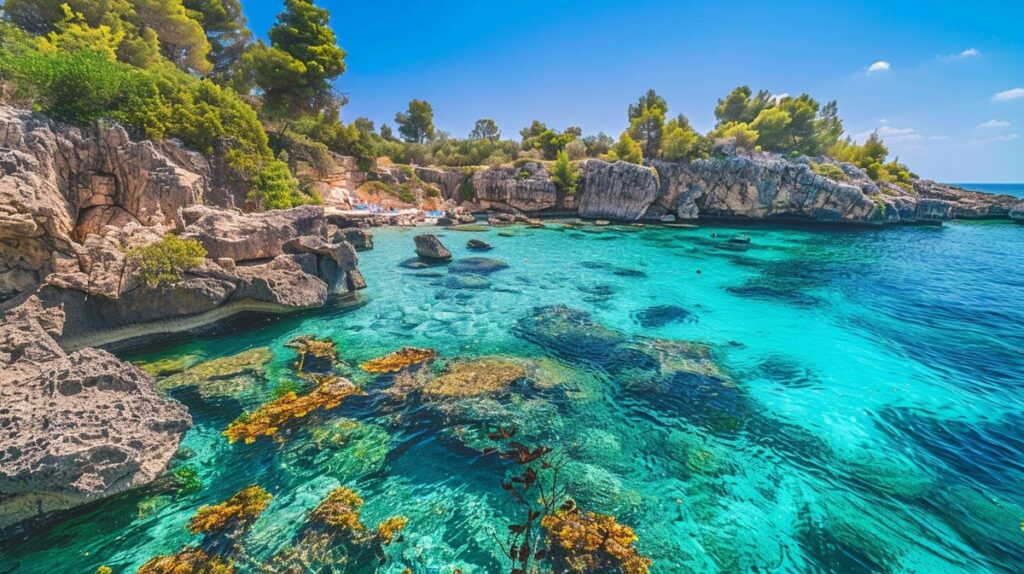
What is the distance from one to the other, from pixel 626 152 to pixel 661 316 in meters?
47.0

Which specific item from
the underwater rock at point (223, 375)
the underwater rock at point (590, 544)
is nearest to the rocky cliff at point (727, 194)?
the underwater rock at point (223, 375)

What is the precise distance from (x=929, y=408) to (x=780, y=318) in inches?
248

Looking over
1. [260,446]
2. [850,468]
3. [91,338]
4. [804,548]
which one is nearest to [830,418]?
[850,468]

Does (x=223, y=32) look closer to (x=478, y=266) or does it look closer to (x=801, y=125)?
(x=478, y=266)

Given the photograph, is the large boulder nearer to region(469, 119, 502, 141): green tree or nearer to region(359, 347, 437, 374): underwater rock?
region(359, 347, 437, 374): underwater rock

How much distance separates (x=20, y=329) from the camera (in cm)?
734

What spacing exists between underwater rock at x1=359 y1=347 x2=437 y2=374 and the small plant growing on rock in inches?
41.0

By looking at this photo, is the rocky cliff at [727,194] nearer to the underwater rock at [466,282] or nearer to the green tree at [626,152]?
the green tree at [626,152]

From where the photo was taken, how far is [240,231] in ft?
45.0

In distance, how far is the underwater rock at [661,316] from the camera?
14.1m

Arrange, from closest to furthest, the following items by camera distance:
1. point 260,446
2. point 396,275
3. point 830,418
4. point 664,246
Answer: point 260,446, point 830,418, point 396,275, point 664,246

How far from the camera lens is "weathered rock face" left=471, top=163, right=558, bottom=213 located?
4878 centimetres

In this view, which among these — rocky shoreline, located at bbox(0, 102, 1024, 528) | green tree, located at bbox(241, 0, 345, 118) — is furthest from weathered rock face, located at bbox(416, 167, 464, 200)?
rocky shoreline, located at bbox(0, 102, 1024, 528)

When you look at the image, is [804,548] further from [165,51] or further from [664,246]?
[165,51]
